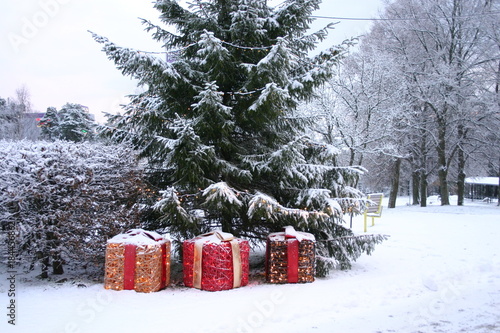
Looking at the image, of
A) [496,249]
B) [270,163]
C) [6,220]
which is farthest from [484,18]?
[6,220]

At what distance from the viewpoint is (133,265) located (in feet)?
17.2

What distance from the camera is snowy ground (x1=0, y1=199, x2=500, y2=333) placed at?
4047 mm

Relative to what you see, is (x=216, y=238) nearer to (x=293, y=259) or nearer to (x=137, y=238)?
(x=137, y=238)

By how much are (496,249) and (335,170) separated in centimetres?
450

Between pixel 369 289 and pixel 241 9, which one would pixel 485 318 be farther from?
pixel 241 9

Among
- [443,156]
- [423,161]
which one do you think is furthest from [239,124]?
[423,161]

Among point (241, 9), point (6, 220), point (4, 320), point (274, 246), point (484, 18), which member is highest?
point (484, 18)

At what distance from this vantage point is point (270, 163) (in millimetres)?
6125

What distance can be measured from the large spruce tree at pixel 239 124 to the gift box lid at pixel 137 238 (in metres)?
0.39

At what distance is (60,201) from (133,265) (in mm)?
1587

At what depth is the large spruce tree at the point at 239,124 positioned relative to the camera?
5871 millimetres

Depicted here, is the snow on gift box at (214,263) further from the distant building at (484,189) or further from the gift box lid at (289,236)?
the distant building at (484,189)

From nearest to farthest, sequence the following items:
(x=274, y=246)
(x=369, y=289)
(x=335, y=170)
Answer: (x=369, y=289) → (x=274, y=246) → (x=335, y=170)

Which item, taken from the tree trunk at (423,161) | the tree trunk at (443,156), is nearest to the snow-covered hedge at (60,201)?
the tree trunk at (443,156)
